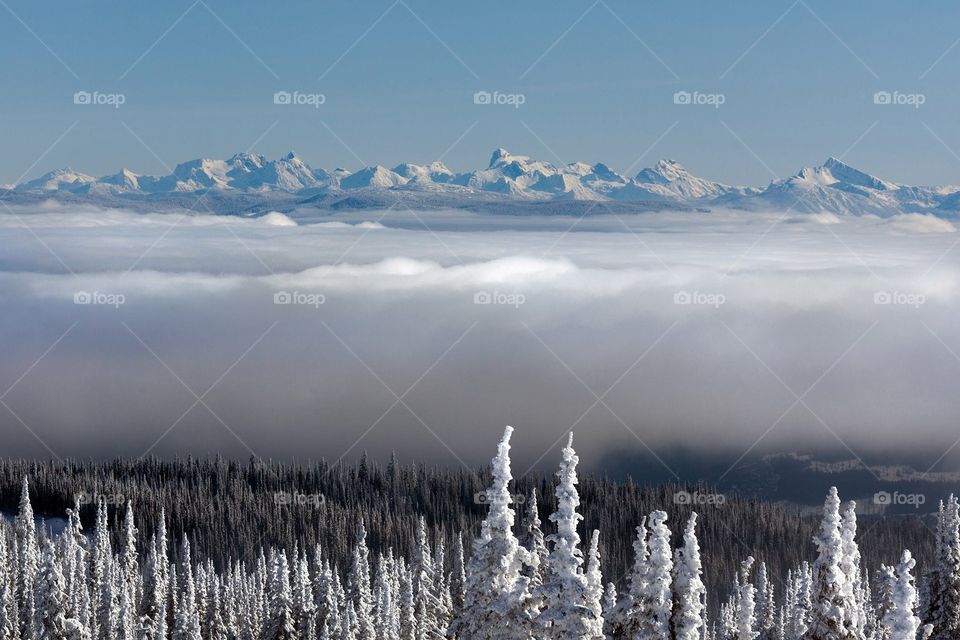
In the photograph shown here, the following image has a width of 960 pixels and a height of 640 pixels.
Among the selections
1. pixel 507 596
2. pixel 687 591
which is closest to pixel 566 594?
pixel 507 596

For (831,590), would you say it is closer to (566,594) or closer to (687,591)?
(687,591)

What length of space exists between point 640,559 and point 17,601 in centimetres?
7666

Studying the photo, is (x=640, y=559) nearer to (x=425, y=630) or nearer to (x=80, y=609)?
(x=80, y=609)

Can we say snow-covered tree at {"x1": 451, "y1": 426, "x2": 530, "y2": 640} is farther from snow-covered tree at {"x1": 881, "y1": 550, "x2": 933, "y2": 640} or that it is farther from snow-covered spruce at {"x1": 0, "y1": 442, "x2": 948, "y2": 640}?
snow-covered tree at {"x1": 881, "y1": 550, "x2": 933, "y2": 640}

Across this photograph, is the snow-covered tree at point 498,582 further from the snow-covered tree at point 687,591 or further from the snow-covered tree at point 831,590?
the snow-covered tree at point 831,590

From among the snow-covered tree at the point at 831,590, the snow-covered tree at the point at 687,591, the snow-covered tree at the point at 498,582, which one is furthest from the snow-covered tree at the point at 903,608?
the snow-covered tree at the point at 498,582

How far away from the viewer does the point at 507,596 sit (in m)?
37.2

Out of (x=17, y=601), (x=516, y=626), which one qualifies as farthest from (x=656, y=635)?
(x=17, y=601)

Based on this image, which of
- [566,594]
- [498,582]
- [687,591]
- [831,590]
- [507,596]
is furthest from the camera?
[831,590]

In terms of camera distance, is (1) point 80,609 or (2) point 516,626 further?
(1) point 80,609

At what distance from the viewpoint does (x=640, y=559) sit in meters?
40.8

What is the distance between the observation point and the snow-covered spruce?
37375mm

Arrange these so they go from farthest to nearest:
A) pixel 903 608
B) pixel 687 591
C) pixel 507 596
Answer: pixel 903 608, pixel 687 591, pixel 507 596

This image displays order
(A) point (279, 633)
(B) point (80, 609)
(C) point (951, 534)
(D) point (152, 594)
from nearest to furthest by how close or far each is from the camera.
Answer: (C) point (951, 534), (B) point (80, 609), (A) point (279, 633), (D) point (152, 594)
